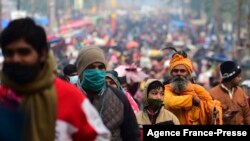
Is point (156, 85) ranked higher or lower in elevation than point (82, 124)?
higher

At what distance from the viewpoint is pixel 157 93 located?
23.7 ft

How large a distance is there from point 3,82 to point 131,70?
7638 mm

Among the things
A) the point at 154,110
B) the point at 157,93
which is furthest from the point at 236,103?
the point at 154,110

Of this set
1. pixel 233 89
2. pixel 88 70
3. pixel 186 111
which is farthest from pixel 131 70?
pixel 88 70

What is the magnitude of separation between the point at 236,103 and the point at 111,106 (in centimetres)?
386

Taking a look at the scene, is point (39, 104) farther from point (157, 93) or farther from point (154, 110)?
point (157, 93)

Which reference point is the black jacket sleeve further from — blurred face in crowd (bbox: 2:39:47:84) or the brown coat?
the brown coat

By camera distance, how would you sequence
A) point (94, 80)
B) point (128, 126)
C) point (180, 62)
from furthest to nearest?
point (180, 62) → point (94, 80) → point (128, 126)

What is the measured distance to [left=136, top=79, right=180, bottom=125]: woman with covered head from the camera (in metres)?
7.00

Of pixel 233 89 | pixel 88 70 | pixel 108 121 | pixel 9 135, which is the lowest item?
pixel 9 135

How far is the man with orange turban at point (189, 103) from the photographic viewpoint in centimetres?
752

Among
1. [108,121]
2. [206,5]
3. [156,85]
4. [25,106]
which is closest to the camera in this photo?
[25,106]

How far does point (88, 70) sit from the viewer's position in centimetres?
553

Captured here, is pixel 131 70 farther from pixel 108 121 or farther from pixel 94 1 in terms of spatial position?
pixel 94 1
